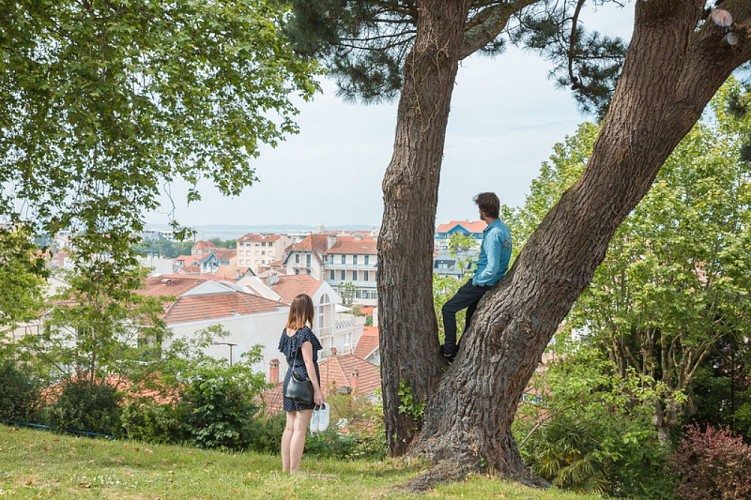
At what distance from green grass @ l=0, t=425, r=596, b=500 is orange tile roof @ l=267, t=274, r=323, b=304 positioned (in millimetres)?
36227

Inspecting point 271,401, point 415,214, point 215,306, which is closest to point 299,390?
point 415,214

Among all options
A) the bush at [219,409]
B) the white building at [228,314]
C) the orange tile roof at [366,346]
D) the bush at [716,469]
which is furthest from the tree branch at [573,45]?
the orange tile roof at [366,346]

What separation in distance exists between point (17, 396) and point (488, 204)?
27.1 ft

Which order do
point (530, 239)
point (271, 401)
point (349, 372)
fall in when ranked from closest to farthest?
point (530, 239) → point (271, 401) → point (349, 372)

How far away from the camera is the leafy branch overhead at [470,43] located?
19.3 ft

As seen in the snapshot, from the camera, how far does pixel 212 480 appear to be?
4652mm

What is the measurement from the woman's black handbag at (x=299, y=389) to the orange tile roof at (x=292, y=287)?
1491 inches

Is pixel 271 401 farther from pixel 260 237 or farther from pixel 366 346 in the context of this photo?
pixel 260 237

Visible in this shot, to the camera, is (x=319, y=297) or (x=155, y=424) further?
(x=319, y=297)

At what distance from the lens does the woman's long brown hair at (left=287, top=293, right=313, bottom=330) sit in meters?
4.92

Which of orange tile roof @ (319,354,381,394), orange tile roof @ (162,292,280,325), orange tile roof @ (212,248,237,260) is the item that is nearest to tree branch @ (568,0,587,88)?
orange tile roof @ (319,354,381,394)

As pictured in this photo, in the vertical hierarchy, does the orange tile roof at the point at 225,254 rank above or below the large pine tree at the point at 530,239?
above

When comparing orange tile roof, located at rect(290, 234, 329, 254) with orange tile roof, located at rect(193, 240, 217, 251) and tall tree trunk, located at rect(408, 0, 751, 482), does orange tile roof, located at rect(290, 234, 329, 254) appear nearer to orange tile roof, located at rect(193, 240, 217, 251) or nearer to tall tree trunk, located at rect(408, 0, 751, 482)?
orange tile roof, located at rect(193, 240, 217, 251)

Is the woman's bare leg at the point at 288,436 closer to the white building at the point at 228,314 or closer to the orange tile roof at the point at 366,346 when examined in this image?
the white building at the point at 228,314
